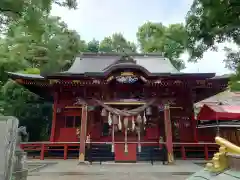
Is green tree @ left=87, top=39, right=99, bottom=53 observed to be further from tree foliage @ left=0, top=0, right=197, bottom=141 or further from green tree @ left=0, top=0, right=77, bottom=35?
green tree @ left=0, top=0, right=77, bottom=35

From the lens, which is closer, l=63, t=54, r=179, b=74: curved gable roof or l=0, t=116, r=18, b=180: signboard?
l=0, t=116, r=18, b=180: signboard

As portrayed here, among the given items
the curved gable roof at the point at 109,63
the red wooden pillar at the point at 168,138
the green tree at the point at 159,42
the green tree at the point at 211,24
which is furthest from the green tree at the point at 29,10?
the green tree at the point at 159,42

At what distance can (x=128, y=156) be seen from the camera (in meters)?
10.9

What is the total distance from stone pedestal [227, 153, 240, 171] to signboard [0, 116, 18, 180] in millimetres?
1870

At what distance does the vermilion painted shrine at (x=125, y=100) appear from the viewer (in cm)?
1148

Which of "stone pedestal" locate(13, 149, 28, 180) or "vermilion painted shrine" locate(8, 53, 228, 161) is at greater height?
"vermilion painted shrine" locate(8, 53, 228, 161)

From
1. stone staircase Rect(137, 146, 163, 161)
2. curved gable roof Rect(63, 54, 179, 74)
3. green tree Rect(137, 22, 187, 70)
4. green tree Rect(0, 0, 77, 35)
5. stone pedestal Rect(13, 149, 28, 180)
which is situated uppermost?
green tree Rect(137, 22, 187, 70)

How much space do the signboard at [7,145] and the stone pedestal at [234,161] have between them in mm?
1870

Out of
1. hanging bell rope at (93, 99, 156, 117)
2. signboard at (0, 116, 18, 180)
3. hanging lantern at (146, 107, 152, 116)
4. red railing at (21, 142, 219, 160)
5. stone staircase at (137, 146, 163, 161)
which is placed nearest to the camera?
signboard at (0, 116, 18, 180)

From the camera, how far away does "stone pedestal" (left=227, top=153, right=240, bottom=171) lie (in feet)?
6.13

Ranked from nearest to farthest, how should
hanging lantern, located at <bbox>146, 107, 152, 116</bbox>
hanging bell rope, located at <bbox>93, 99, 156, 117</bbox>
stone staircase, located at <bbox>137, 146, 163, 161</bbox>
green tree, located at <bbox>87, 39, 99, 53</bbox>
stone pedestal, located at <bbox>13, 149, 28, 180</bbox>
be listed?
stone pedestal, located at <bbox>13, 149, 28, 180</bbox> → stone staircase, located at <bbox>137, 146, 163, 161</bbox> → hanging bell rope, located at <bbox>93, 99, 156, 117</bbox> → hanging lantern, located at <bbox>146, 107, 152, 116</bbox> → green tree, located at <bbox>87, 39, 99, 53</bbox>

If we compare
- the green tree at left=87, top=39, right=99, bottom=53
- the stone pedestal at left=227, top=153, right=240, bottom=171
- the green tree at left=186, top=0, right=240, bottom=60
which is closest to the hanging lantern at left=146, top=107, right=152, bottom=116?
the green tree at left=186, top=0, right=240, bottom=60

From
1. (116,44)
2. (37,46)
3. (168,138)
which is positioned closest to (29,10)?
(168,138)

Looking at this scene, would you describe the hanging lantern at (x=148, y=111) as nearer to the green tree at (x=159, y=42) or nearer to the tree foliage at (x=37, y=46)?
the tree foliage at (x=37, y=46)
